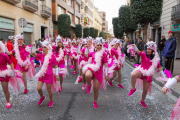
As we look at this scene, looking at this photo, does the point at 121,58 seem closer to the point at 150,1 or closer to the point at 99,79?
the point at 99,79

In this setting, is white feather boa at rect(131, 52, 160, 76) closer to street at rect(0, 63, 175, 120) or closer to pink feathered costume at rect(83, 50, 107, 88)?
street at rect(0, 63, 175, 120)

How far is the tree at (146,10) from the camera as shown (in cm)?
1075

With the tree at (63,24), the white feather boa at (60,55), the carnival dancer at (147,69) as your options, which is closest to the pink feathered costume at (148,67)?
the carnival dancer at (147,69)

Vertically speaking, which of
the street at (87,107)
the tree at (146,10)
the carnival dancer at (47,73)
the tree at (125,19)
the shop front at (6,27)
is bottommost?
the street at (87,107)

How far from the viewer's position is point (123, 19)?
24.3 m

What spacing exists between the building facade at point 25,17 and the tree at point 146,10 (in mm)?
10527

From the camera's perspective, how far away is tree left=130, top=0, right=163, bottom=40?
10.8 meters

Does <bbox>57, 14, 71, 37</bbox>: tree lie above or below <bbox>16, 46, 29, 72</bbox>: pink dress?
above

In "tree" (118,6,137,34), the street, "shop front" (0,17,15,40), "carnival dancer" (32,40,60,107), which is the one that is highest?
"tree" (118,6,137,34)

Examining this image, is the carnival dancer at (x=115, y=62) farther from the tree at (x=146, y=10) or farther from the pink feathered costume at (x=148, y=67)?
the tree at (x=146, y=10)

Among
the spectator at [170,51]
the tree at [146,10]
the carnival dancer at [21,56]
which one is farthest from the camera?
the tree at [146,10]

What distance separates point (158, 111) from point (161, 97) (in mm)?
1158

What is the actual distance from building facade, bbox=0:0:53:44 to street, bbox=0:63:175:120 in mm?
10640

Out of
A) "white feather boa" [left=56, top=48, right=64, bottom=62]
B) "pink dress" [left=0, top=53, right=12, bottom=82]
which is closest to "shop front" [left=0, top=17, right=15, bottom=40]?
"white feather boa" [left=56, top=48, right=64, bottom=62]
